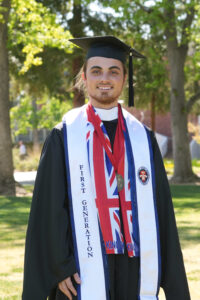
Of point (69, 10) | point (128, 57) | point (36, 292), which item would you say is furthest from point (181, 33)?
point (36, 292)

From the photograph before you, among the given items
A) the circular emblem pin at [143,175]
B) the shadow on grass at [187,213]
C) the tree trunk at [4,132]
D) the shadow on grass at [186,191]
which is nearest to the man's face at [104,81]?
the circular emblem pin at [143,175]

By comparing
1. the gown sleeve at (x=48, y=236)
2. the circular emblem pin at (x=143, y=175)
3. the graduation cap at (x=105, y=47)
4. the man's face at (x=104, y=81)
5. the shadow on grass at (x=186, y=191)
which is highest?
the graduation cap at (x=105, y=47)

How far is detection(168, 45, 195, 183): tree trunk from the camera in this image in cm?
1798

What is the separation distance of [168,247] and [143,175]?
44 centimetres

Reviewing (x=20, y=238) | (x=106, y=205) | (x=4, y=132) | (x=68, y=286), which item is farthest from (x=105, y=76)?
(x=4, y=132)

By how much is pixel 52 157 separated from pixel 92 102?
Result: 444 millimetres

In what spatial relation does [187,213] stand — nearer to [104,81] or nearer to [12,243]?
[12,243]

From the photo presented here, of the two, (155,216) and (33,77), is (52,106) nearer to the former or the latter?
(33,77)

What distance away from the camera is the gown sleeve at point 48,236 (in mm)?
2947

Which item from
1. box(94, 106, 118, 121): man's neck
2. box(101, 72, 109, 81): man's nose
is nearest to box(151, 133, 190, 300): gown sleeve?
box(94, 106, 118, 121): man's neck

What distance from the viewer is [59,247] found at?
294 centimetres

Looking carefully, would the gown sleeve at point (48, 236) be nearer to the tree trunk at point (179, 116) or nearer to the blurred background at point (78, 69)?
the blurred background at point (78, 69)

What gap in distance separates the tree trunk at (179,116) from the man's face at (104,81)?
49.0 ft

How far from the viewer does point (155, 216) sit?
10.5ft
